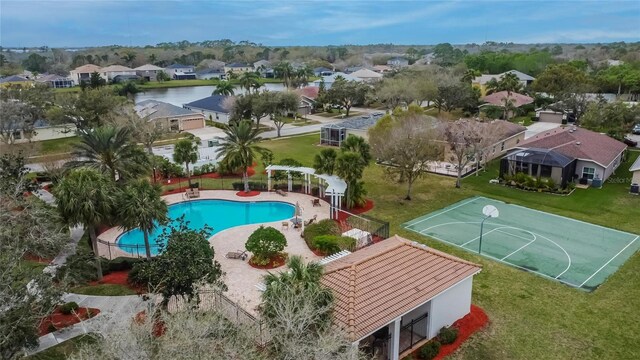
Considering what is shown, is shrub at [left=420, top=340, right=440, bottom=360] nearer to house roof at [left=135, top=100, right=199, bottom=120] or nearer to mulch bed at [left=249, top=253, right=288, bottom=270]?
mulch bed at [left=249, top=253, right=288, bottom=270]

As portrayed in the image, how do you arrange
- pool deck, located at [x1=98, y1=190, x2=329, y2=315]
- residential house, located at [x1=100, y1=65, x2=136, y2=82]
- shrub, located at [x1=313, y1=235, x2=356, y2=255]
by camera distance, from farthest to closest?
residential house, located at [x1=100, y1=65, x2=136, y2=82]
shrub, located at [x1=313, y1=235, x2=356, y2=255]
pool deck, located at [x1=98, y1=190, x2=329, y2=315]

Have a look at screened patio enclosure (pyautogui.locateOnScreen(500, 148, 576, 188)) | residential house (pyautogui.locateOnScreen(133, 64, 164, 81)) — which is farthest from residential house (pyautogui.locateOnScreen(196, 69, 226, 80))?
screened patio enclosure (pyautogui.locateOnScreen(500, 148, 576, 188))

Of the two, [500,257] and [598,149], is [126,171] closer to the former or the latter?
[500,257]

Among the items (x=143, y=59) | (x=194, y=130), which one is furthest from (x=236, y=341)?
(x=143, y=59)

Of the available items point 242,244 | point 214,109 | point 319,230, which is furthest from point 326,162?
point 214,109

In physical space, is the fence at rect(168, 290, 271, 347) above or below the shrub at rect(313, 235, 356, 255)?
above

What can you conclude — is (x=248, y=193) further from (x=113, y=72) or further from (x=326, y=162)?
(x=113, y=72)
